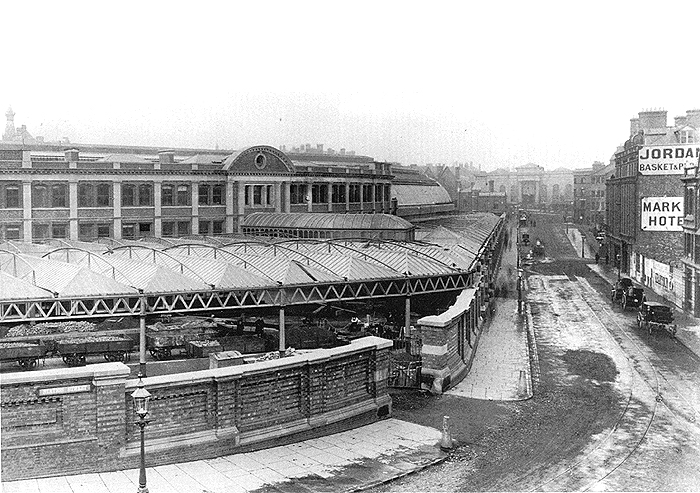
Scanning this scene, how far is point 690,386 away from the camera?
24672mm

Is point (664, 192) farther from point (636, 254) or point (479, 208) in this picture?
point (479, 208)

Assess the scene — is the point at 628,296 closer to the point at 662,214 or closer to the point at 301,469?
the point at 662,214

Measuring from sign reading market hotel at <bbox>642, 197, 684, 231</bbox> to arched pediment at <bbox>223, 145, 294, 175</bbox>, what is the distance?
1125 inches

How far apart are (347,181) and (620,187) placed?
25680 millimetres

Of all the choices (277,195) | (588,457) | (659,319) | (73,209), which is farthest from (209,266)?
(277,195)

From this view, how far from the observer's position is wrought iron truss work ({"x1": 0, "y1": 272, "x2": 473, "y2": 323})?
76.4 feet

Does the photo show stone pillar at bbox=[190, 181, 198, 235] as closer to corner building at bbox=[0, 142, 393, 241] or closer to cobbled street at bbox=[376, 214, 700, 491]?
corner building at bbox=[0, 142, 393, 241]

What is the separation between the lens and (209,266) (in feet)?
90.6

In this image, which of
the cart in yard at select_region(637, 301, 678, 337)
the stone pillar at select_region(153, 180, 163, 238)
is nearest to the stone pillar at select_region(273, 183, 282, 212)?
the stone pillar at select_region(153, 180, 163, 238)

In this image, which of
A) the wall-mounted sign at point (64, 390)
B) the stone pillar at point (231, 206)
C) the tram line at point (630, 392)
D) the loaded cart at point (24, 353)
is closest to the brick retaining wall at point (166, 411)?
the wall-mounted sign at point (64, 390)

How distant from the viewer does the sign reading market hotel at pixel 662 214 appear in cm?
4628

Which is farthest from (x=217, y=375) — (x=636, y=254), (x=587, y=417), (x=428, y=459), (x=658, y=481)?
(x=636, y=254)

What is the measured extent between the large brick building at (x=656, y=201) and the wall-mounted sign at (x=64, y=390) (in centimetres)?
3926

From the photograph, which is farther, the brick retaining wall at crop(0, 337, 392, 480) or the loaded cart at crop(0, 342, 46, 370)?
the loaded cart at crop(0, 342, 46, 370)
